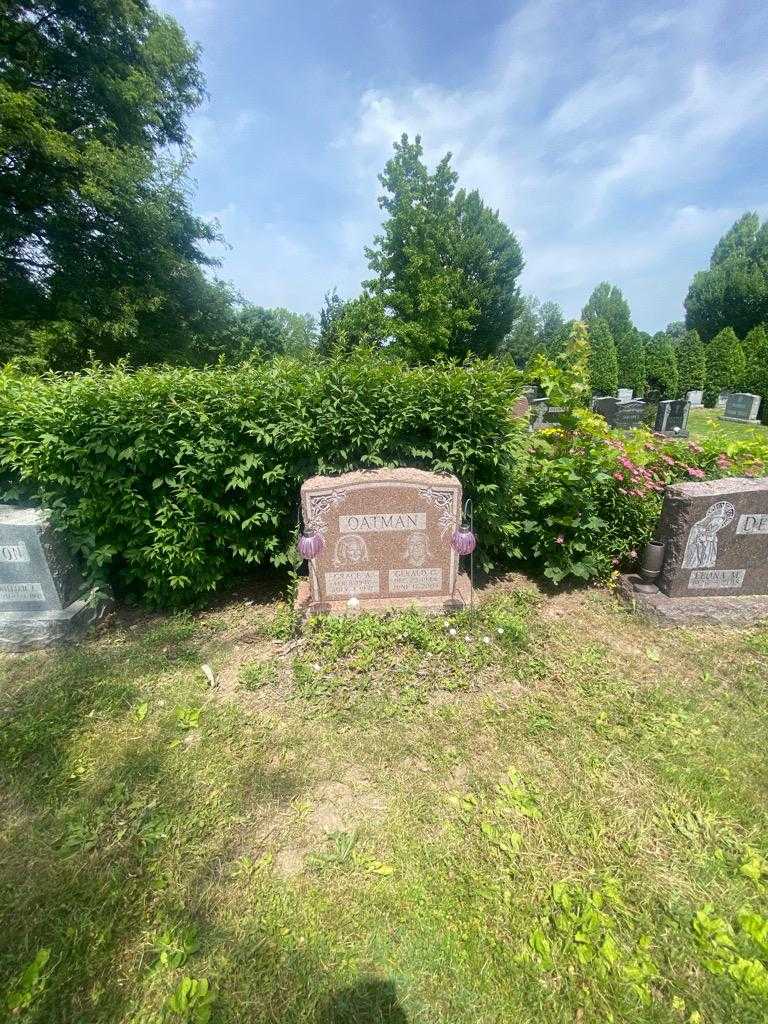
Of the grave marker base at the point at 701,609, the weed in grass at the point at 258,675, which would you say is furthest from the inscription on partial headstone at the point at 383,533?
the grave marker base at the point at 701,609

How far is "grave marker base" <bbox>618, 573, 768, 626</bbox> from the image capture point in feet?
11.9

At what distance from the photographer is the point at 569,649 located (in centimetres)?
334

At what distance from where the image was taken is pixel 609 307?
61375 millimetres

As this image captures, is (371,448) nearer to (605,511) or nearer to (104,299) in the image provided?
(605,511)

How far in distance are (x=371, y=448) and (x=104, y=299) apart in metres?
12.7

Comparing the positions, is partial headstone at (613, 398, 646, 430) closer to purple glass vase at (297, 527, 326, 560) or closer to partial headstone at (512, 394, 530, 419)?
partial headstone at (512, 394, 530, 419)

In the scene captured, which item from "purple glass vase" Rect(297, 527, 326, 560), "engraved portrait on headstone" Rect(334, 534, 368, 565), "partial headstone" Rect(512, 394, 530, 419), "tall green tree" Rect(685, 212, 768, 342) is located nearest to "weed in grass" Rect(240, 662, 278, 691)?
"purple glass vase" Rect(297, 527, 326, 560)

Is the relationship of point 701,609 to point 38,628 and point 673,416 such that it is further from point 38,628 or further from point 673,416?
point 673,416

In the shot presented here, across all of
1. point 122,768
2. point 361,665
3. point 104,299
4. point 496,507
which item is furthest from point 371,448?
point 104,299

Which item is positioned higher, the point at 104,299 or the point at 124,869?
the point at 104,299

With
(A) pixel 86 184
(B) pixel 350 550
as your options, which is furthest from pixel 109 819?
(A) pixel 86 184

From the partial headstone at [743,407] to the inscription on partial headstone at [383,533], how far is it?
22.6m

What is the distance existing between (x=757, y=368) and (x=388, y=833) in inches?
1039

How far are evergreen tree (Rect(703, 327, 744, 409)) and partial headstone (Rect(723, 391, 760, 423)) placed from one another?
3480 millimetres
